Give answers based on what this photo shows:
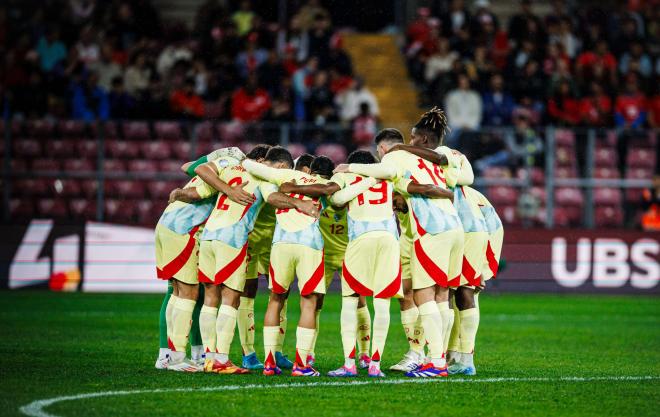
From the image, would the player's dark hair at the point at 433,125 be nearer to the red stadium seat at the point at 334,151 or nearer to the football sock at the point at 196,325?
the football sock at the point at 196,325

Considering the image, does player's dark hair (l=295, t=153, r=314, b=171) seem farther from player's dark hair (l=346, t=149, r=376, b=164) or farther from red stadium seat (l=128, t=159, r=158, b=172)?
red stadium seat (l=128, t=159, r=158, b=172)

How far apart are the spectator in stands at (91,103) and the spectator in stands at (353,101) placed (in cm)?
448

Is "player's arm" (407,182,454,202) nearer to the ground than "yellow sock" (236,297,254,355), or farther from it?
farther from it

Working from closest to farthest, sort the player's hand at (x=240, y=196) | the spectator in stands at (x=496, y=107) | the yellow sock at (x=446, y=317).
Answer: the yellow sock at (x=446, y=317), the player's hand at (x=240, y=196), the spectator in stands at (x=496, y=107)

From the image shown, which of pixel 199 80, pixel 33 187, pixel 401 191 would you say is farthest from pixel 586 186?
pixel 401 191

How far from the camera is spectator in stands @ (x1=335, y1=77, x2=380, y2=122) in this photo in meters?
23.3

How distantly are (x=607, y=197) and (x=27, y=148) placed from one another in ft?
33.9

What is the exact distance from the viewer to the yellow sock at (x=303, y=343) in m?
10.7

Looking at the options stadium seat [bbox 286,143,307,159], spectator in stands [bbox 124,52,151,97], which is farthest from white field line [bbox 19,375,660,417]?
spectator in stands [bbox 124,52,151,97]

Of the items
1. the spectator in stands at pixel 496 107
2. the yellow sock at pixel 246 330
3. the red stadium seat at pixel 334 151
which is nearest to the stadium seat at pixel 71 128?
the red stadium seat at pixel 334 151

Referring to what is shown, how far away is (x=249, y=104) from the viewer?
890 inches

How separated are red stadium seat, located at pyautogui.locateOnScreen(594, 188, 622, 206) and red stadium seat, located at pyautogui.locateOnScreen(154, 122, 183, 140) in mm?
7550

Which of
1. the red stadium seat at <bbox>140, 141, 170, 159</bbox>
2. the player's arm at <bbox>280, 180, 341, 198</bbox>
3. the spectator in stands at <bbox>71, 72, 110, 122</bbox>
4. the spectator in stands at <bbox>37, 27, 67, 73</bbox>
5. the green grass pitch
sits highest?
the spectator in stands at <bbox>37, 27, 67, 73</bbox>

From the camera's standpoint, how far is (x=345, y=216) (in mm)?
11547
